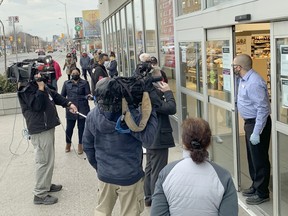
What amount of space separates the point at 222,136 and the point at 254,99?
1.39 m

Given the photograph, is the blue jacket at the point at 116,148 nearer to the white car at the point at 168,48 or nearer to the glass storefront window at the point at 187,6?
the glass storefront window at the point at 187,6

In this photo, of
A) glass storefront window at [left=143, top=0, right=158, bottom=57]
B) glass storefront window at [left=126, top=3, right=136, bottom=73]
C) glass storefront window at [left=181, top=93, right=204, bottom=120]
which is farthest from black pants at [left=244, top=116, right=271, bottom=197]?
glass storefront window at [left=126, top=3, right=136, bottom=73]

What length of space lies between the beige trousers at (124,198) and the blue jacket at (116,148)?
6cm

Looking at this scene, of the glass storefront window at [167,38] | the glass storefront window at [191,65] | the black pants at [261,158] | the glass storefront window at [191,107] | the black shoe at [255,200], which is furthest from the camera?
the glass storefront window at [167,38]

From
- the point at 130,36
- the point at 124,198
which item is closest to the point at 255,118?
the point at 124,198

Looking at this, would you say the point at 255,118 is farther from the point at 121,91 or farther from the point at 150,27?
the point at 150,27

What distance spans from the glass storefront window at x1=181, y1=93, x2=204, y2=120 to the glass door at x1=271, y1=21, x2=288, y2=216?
224 cm

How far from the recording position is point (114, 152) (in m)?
3.13

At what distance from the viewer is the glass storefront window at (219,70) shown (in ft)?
15.9

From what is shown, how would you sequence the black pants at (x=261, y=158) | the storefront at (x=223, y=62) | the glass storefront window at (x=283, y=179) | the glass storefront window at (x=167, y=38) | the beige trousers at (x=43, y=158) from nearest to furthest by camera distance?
1. the storefront at (x=223, y=62)
2. the glass storefront window at (x=283, y=179)
3. the black pants at (x=261, y=158)
4. the beige trousers at (x=43, y=158)
5. the glass storefront window at (x=167, y=38)

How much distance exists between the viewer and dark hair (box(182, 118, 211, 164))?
7.09ft

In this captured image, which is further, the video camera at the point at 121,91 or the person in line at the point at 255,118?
the person in line at the point at 255,118

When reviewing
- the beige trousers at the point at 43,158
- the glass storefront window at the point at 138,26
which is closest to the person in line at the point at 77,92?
the beige trousers at the point at 43,158

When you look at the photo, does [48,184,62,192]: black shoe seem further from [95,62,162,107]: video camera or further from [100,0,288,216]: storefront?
[95,62,162,107]: video camera
